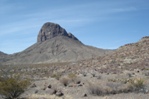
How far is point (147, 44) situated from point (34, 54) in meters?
132

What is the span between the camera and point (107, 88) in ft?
70.4

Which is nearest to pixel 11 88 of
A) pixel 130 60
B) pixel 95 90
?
pixel 95 90

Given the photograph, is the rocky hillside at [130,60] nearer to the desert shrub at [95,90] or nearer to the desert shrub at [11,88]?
the desert shrub at [95,90]

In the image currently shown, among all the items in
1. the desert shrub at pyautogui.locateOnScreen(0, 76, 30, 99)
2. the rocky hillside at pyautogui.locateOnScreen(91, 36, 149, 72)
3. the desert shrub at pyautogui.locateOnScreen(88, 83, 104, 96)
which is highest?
the rocky hillside at pyautogui.locateOnScreen(91, 36, 149, 72)

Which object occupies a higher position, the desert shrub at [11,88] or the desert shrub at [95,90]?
the desert shrub at [11,88]

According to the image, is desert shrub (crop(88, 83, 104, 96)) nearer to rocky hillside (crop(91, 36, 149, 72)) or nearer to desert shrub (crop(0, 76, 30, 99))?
desert shrub (crop(0, 76, 30, 99))

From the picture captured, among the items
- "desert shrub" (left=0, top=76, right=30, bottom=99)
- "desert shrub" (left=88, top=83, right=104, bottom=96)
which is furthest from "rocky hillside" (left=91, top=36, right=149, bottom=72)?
"desert shrub" (left=0, top=76, right=30, bottom=99)

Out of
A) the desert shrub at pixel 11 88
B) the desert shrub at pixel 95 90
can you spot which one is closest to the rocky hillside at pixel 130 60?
the desert shrub at pixel 95 90

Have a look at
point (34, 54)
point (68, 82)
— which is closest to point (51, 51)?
point (34, 54)

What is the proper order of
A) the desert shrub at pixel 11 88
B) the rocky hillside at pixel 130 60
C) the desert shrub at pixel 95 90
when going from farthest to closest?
the rocky hillside at pixel 130 60
the desert shrub at pixel 95 90
the desert shrub at pixel 11 88

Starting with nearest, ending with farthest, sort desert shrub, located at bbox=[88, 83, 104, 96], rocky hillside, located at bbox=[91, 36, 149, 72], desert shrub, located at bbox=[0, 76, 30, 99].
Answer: desert shrub, located at bbox=[0, 76, 30, 99] → desert shrub, located at bbox=[88, 83, 104, 96] → rocky hillside, located at bbox=[91, 36, 149, 72]

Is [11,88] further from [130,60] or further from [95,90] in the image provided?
[130,60]

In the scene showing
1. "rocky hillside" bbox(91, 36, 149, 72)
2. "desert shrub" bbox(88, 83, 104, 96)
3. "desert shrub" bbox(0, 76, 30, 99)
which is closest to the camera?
"desert shrub" bbox(0, 76, 30, 99)

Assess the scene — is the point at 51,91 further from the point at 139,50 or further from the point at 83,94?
the point at 139,50
